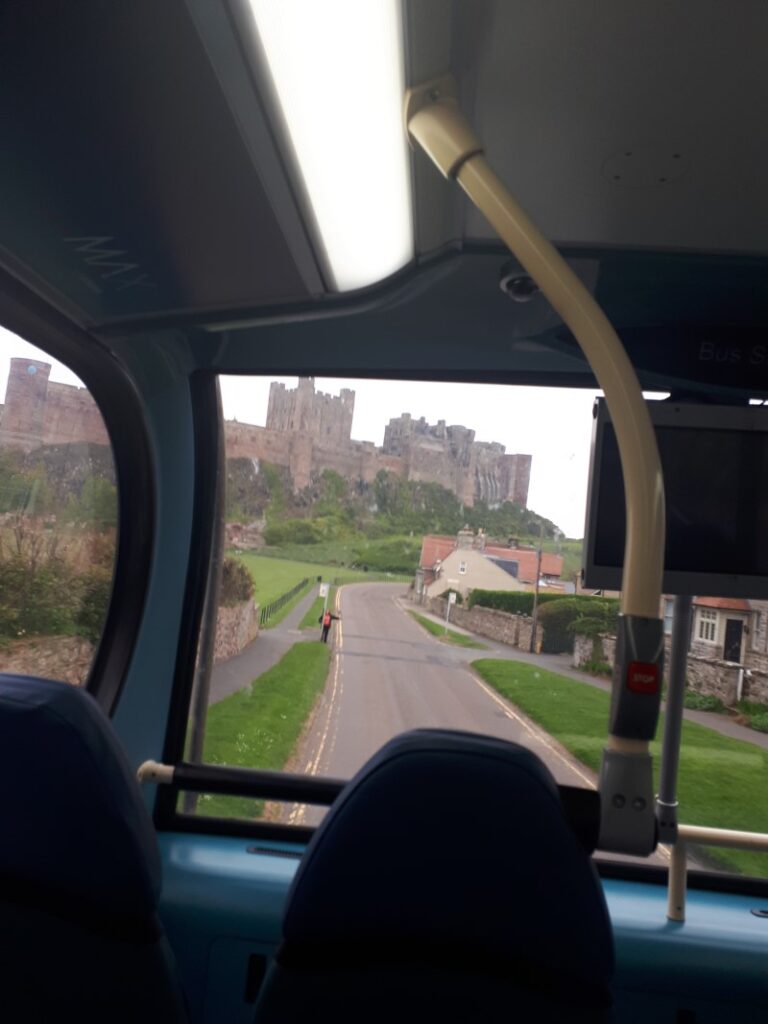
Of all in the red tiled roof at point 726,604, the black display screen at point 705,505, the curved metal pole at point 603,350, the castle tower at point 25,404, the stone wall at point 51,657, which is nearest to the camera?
the curved metal pole at point 603,350

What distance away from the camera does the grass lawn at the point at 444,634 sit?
244cm

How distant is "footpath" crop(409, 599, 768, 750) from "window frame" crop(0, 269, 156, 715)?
90 centimetres

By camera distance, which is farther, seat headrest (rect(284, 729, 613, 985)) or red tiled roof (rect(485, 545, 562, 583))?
red tiled roof (rect(485, 545, 562, 583))

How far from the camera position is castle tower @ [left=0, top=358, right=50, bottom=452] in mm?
2082

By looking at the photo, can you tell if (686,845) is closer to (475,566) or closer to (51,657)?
(475,566)

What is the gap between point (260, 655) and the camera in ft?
8.55

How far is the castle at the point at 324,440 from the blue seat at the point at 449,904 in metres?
1.33

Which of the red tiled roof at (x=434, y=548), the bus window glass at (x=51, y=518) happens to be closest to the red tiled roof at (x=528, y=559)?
the red tiled roof at (x=434, y=548)

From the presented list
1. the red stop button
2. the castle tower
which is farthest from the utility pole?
the castle tower

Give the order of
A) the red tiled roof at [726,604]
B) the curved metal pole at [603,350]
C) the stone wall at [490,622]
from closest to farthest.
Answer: the curved metal pole at [603,350], the red tiled roof at [726,604], the stone wall at [490,622]

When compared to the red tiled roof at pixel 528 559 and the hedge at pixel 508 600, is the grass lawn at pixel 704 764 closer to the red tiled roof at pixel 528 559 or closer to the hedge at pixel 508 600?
the hedge at pixel 508 600

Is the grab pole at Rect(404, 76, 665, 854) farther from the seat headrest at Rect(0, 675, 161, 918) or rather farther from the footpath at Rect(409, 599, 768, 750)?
the footpath at Rect(409, 599, 768, 750)

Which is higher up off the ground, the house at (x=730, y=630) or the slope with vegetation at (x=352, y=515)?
the slope with vegetation at (x=352, y=515)

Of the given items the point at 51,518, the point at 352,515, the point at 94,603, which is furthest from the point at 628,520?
the point at 94,603
